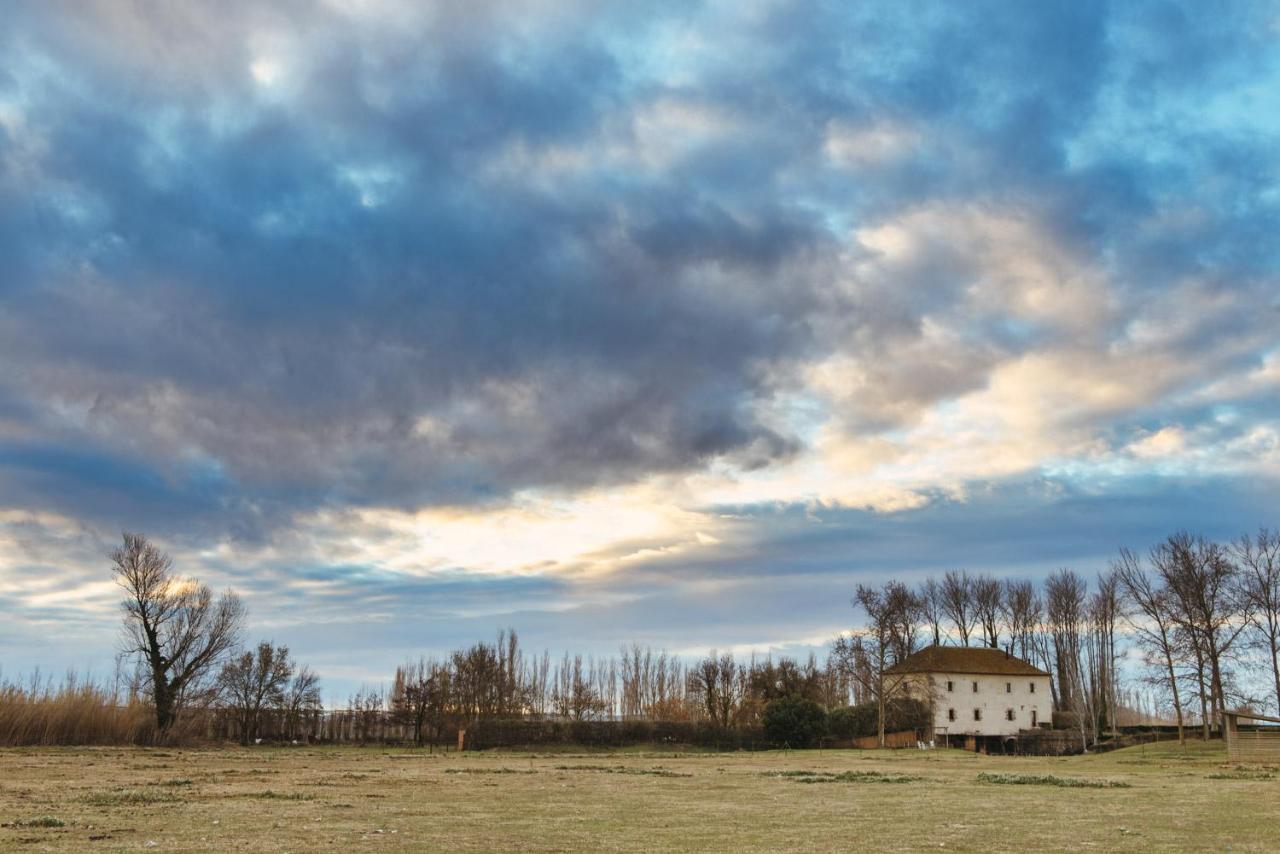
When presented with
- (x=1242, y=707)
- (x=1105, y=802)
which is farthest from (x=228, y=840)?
(x=1242, y=707)

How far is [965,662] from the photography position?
3681 inches

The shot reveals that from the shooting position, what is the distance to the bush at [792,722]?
7144 centimetres

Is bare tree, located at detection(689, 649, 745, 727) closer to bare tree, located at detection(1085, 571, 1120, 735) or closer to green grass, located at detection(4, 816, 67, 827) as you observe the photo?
bare tree, located at detection(1085, 571, 1120, 735)

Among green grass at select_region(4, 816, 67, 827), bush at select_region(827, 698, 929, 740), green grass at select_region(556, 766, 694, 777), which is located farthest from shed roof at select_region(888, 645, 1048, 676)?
green grass at select_region(4, 816, 67, 827)

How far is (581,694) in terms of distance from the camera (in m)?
92.2

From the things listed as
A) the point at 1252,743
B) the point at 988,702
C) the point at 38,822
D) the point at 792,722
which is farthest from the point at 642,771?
the point at 988,702

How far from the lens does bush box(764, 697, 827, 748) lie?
71438 mm

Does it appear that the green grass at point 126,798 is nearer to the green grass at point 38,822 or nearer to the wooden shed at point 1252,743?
the green grass at point 38,822

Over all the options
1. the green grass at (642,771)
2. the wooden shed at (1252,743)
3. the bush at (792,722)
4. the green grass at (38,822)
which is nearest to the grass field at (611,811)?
the green grass at (38,822)

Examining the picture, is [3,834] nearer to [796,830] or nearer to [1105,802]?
[796,830]

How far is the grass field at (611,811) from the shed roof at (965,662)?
5759 cm

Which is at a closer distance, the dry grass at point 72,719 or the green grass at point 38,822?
the green grass at point 38,822

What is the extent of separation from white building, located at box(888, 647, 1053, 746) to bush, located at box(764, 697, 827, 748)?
1845 cm

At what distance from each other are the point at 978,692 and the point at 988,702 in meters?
1.71
